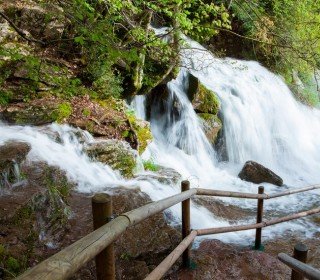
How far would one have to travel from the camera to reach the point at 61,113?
7023 mm

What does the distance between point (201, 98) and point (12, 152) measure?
22.3ft

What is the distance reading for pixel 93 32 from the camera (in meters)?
3.59

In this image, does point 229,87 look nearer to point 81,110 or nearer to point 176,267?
point 81,110

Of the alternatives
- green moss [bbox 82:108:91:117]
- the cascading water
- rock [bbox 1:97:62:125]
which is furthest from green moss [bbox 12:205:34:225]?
green moss [bbox 82:108:91:117]

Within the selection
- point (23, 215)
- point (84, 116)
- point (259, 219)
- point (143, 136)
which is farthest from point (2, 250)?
point (143, 136)

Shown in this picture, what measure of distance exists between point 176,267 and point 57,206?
5.73ft

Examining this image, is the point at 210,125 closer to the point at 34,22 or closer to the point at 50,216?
the point at 34,22

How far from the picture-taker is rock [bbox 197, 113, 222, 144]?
10405 millimetres

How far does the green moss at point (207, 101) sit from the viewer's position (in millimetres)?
10617

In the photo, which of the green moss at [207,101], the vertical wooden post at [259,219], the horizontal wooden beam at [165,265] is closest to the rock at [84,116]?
the green moss at [207,101]

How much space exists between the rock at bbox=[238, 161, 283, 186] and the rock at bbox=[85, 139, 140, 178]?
3.56 metres

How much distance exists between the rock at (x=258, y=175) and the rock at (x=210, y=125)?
1.72 metres

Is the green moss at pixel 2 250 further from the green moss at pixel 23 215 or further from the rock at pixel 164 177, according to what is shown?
the rock at pixel 164 177

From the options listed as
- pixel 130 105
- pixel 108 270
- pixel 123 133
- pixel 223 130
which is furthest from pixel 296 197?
pixel 108 270
